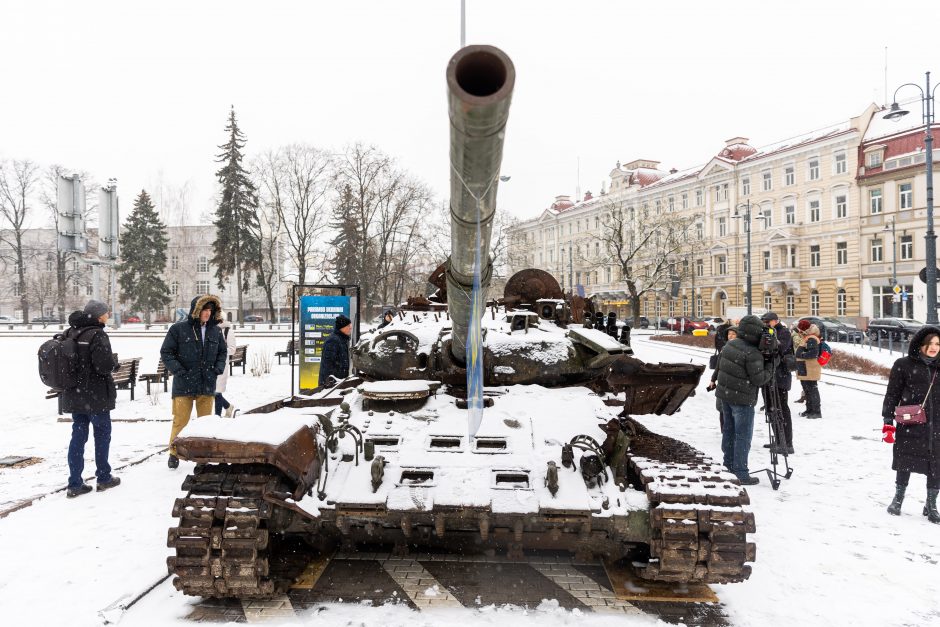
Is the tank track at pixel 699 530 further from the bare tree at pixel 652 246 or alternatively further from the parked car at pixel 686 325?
the bare tree at pixel 652 246

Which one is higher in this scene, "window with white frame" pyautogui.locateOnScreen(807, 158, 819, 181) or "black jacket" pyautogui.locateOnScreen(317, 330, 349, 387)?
"window with white frame" pyautogui.locateOnScreen(807, 158, 819, 181)

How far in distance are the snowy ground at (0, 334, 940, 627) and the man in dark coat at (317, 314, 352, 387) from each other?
226 cm

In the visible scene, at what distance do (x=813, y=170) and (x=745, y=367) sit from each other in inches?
1513

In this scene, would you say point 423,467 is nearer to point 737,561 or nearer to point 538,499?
point 538,499

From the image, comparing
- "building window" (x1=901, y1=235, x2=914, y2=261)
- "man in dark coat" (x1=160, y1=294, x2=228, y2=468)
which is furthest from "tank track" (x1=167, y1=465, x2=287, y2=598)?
"building window" (x1=901, y1=235, x2=914, y2=261)

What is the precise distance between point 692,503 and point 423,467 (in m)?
1.64

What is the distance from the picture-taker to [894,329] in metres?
26.3

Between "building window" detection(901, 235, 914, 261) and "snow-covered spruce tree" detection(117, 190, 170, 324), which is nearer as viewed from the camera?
"building window" detection(901, 235, 914, 261)

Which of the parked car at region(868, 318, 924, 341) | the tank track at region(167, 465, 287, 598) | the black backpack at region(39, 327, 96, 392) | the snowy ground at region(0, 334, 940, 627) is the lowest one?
the snowy ground at region(0, 334, 940, 627)

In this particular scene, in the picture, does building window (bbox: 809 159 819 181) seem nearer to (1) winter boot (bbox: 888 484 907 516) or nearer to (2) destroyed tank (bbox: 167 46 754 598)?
(1) winter boot (bbox: 888 484 907 516)

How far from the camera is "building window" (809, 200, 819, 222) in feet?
126

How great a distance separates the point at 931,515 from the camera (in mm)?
5438

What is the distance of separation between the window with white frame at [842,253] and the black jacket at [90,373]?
40925 millimetres

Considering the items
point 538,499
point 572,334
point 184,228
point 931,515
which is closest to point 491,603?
point 538,499
